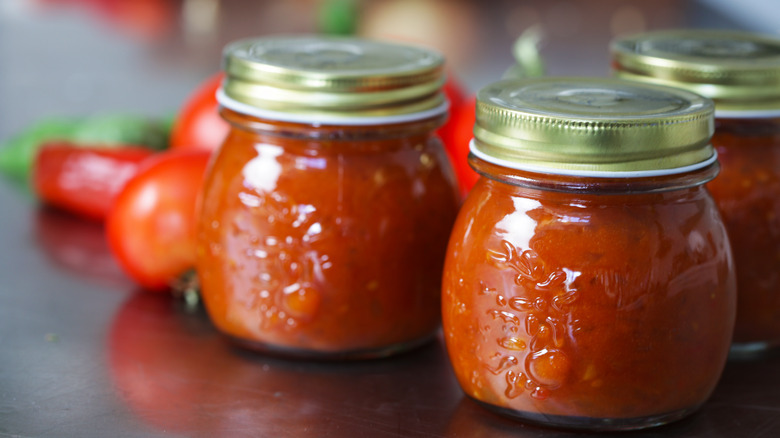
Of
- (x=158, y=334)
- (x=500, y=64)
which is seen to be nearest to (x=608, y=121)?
(x=158, y=334)

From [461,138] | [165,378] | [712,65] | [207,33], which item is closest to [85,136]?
[461,138]

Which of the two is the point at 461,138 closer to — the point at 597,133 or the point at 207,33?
the point at 597,133

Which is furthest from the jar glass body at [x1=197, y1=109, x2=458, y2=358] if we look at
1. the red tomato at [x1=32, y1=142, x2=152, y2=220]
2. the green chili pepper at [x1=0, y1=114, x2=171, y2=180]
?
the green chili pepper at [x1=0, y1=114, x2=171, y2=180]

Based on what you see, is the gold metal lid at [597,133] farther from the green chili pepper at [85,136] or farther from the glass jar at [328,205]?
the green chili pepper at [85,136]

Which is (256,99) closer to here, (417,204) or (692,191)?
(417,204)

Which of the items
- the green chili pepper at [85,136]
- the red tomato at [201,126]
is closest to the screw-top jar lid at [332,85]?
the red tomato at [201,126]

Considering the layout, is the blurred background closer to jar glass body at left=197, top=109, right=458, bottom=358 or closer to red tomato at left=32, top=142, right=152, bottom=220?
red tomato at left=32, top=142, right=152, bottom=220
